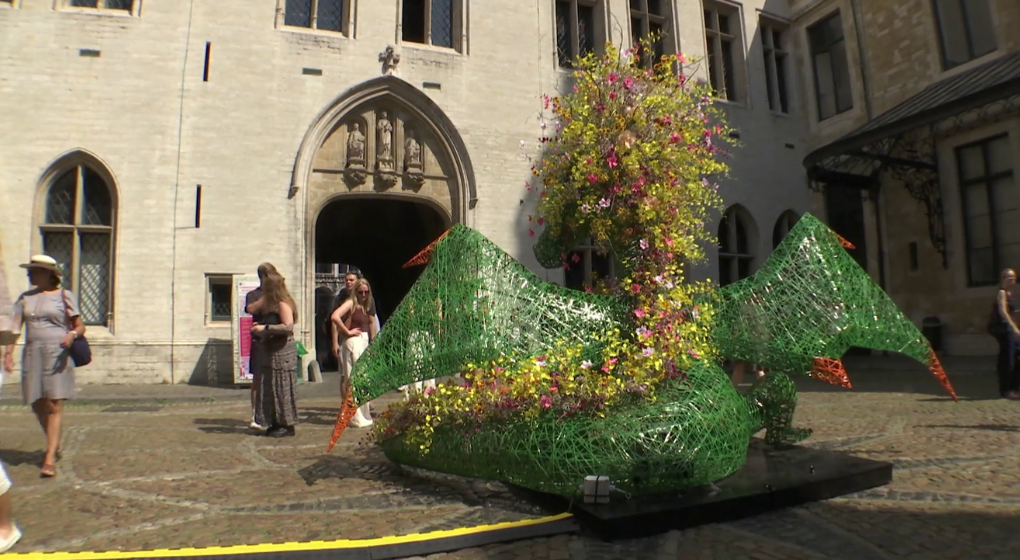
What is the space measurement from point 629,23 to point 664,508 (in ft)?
44.0

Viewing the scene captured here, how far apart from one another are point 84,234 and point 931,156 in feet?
50.6

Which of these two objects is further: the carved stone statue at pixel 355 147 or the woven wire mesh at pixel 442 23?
the woven wire mesh at pixel 442 23

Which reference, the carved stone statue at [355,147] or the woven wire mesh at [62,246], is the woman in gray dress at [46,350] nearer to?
the woven wire mesh at [62,246]

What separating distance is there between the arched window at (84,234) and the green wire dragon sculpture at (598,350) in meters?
9.46

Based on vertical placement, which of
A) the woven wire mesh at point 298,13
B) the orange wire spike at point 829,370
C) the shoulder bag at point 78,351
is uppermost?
the woven wire mesh at point 298,13

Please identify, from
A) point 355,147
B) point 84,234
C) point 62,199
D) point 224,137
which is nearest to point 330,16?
point 355,147

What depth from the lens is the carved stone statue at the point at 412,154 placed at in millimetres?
12797

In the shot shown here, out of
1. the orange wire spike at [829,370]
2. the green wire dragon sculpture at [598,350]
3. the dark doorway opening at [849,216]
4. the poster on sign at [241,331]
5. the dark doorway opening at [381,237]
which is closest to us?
the green wire dragon sculpture at [598,350]

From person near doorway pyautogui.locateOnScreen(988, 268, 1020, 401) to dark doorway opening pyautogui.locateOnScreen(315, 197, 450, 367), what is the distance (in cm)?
897

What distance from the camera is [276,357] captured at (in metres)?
5.99

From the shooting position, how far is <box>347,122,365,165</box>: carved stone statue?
40.8ft

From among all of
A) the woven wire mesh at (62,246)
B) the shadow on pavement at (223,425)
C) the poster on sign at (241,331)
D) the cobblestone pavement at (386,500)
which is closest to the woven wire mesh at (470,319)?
the cobblestone pavement at (386,500)

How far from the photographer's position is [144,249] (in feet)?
36.5

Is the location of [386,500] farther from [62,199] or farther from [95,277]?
[62,199]
